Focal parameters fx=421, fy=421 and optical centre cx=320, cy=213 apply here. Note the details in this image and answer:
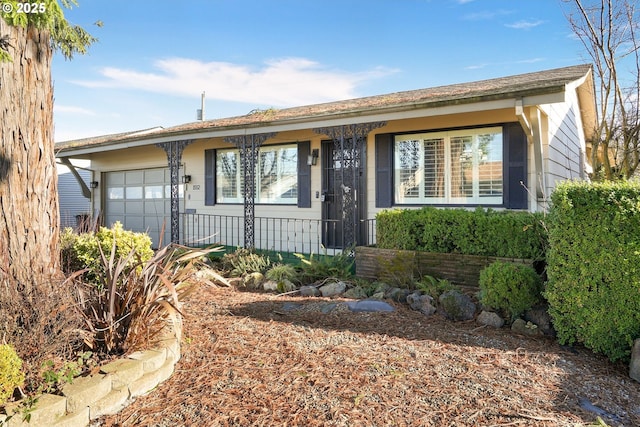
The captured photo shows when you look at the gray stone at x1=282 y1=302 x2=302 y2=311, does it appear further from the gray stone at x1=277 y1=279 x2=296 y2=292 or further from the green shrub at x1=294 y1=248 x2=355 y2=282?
the green shrub at x1=294 y1=248 x2=355 y2=282

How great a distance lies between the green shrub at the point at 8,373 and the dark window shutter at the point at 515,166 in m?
6.47

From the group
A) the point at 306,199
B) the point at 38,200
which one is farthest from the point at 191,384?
the point at 306,199

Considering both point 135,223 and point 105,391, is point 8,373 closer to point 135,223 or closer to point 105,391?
point 105,391

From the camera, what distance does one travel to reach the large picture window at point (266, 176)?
9188 millimetres

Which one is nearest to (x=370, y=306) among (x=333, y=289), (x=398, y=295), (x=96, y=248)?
(x=398, y=295)

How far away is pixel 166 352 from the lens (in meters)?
2.96

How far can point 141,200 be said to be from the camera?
1224 cm

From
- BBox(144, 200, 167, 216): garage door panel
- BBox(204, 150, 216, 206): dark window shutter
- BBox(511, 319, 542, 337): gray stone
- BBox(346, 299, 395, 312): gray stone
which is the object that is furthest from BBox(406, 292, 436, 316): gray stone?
BBox(144, 200, 167, 216): garage door panel

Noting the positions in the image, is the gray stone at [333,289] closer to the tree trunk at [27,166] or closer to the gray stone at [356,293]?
the gray stone at [356,293]

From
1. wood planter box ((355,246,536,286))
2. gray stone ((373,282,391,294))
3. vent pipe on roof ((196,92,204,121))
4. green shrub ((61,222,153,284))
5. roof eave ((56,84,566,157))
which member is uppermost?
vent pipe on roof ((196,92,204,121))

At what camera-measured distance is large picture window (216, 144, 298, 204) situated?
362 inches

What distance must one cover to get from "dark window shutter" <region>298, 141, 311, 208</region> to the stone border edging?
19.5 ft

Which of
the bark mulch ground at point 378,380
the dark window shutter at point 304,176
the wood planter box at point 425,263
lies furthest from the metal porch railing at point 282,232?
the bark mulch ground at point 378,380

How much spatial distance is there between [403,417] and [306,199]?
22.0 ft
